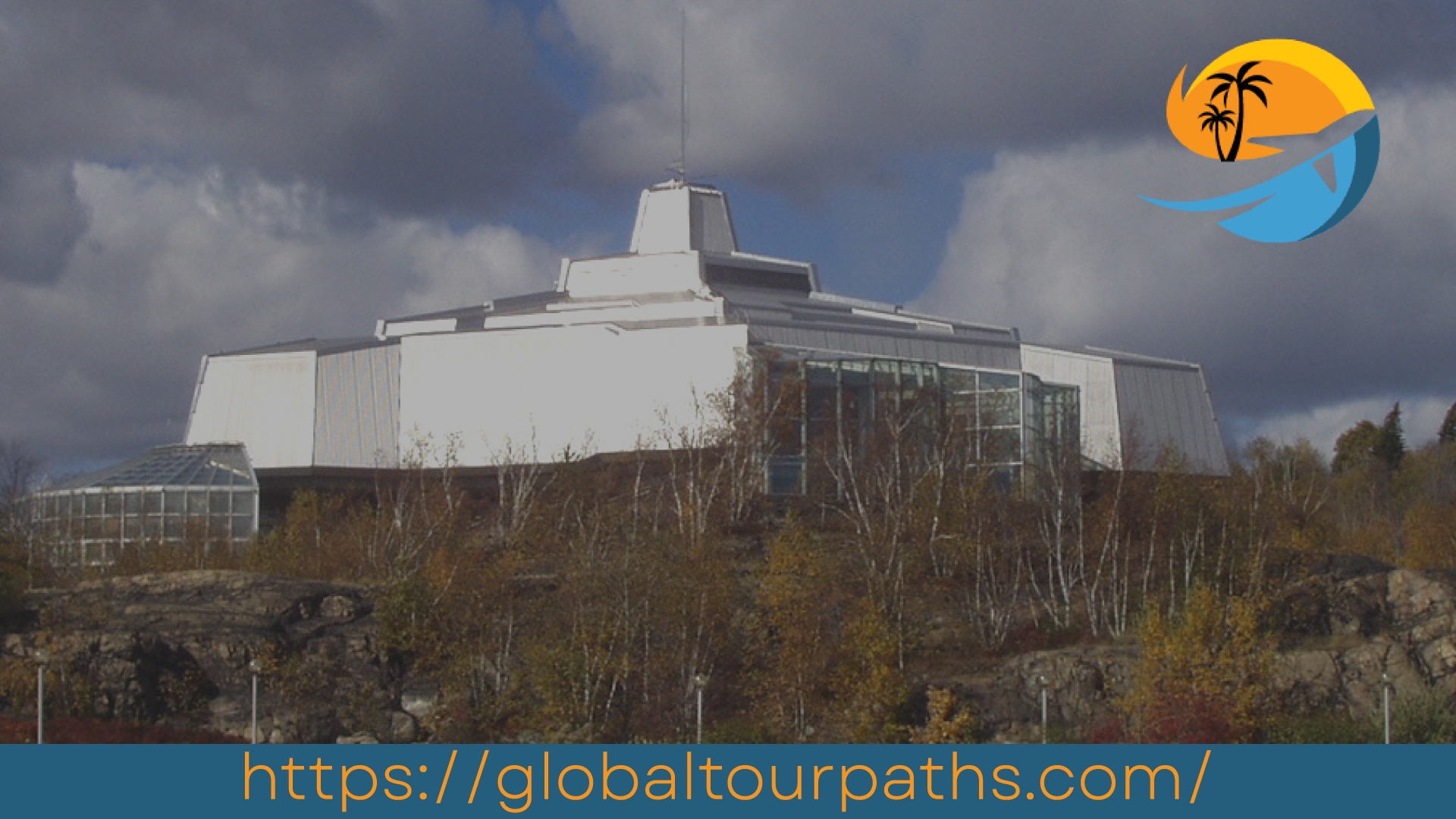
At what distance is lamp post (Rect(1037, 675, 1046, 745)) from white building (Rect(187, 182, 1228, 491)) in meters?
19.9

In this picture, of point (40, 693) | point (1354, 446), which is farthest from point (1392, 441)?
point (40, 693)

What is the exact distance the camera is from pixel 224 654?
48250mm

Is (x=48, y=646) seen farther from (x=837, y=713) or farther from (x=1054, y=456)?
(x=1054, y=456)

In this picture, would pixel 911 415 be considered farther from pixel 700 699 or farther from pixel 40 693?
pixel 40 693

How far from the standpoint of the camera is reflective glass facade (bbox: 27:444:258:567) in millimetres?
66875

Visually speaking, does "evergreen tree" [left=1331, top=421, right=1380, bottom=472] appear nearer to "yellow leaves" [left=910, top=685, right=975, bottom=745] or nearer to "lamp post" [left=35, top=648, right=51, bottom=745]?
"yellow leaves" [left=910, top=685, right=975, bottom=745]

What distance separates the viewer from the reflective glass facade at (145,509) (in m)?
66.9

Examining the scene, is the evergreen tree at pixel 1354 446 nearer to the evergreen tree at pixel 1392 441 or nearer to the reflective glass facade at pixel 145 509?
the evergreen tree at pixel 1392 441

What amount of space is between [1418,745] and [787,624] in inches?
639

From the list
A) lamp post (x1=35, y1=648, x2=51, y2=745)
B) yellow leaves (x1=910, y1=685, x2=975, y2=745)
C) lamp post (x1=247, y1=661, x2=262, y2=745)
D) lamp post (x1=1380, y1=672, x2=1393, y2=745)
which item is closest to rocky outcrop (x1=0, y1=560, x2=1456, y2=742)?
lamp post (x1=247, y1=661, x2=262, y2=745)

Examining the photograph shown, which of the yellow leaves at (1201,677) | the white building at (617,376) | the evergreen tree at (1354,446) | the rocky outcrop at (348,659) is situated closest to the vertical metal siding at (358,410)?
the white building at (617,376)

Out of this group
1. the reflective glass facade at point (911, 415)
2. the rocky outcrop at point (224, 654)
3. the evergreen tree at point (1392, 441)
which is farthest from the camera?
the evergreen tree at point (1392, 441)

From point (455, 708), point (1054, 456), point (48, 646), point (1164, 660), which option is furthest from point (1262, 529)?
point (48, 646)

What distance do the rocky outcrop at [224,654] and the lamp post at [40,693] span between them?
0.31 m
